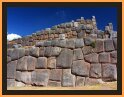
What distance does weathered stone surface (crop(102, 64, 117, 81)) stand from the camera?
32.5 feet

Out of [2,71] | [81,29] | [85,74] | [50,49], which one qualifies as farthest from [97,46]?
[81,29]

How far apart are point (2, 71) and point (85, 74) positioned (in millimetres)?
2906

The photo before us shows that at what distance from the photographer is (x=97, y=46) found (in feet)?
34.2

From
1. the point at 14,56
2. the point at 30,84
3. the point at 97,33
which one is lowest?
the point at 30,84

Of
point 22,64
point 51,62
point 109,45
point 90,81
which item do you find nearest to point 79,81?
point 90,81

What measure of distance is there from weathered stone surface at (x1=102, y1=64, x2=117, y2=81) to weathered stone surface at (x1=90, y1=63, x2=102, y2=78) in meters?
0.14

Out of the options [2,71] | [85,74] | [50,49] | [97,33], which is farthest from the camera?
[97,33]

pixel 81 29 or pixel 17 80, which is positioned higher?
pixel 81 29

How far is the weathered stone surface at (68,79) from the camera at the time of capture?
10.3 m

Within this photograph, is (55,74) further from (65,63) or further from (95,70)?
(95,70)

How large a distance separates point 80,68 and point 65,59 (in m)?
0.60

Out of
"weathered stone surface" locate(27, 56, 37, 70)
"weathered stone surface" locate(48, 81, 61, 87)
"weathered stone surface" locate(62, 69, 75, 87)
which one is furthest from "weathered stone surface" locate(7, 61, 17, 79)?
"weathered stone surface" locate(62, 69, 75, 87)

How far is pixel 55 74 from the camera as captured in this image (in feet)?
35.0

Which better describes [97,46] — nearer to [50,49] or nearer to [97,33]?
[50,49]
